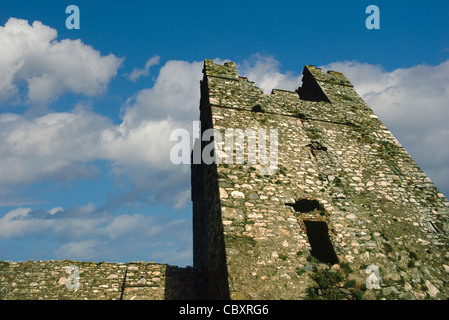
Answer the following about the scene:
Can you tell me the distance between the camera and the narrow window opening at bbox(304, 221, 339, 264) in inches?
216

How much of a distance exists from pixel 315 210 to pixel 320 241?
2.27 feet

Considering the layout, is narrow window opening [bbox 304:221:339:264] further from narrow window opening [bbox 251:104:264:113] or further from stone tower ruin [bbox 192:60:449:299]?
narrow window opening [bbox 251:104:264:113]

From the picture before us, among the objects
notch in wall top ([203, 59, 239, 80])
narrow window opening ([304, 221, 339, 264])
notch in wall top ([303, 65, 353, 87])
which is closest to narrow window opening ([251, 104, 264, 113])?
notch in wall top ([203, 59, 239, 80])

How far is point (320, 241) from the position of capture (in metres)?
5.82

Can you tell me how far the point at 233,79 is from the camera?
9062mm

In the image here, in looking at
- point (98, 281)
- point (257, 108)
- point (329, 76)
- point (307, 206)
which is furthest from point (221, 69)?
point (98, 281)

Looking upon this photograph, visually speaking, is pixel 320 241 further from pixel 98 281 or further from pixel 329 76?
pixel 329 76

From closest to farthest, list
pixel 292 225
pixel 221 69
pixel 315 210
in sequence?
pixel 292 225
pixel 315 210
pixel 221 69

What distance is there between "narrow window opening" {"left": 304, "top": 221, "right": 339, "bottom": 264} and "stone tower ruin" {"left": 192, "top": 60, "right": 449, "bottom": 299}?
0.02 metres

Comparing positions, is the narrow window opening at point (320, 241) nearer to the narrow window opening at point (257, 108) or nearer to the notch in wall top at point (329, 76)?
the narrow window opening at point (257, 108)

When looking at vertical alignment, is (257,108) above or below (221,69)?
below
